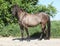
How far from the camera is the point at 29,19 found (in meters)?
16.4

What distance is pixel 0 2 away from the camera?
19797 millimetres

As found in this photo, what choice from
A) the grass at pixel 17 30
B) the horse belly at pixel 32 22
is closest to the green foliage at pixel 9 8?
the grass at pixel 17 30

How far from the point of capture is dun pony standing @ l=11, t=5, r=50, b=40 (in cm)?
1609

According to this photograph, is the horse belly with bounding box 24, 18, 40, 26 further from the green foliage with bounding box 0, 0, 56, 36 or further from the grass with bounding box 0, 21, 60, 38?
the green foliage with bounding box 0, 0, 56, 36

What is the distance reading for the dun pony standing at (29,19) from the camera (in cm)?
1609

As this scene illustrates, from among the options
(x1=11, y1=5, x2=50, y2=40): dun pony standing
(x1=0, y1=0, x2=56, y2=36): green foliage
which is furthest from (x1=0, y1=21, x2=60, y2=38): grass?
(x1=11, y1=5, x2=50, y2=40): dun pony standing

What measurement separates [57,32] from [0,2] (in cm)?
480

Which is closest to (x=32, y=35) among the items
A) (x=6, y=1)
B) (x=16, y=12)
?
(x=16, y=12)

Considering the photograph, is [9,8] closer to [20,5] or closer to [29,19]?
[20,5]

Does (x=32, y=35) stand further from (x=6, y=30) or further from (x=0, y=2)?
(x=0, y=2)

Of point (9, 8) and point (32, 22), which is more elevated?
point (32, 22)

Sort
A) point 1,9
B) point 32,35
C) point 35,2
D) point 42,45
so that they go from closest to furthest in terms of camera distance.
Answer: point 42,45
point 32,35
point 1,9
point 35,2

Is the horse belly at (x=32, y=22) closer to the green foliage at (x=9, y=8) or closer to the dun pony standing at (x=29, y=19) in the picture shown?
the dun pony standing at (x=29, y=19)

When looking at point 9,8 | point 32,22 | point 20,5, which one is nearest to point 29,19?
point 32,22
